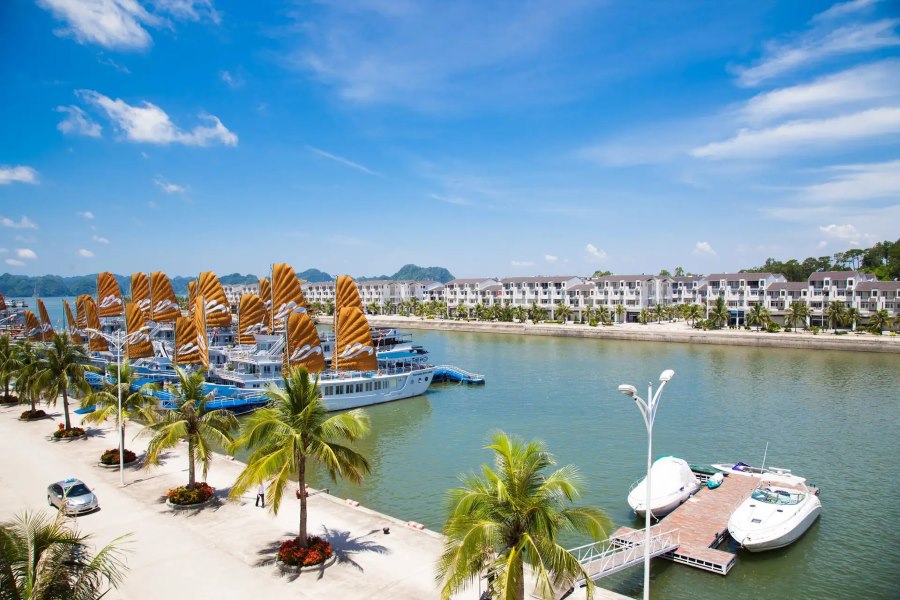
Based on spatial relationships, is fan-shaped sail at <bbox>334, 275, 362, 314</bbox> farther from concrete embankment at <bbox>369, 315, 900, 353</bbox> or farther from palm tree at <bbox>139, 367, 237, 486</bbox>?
concrete embankment at <bbox>369, 315, 900, 353</bbox>

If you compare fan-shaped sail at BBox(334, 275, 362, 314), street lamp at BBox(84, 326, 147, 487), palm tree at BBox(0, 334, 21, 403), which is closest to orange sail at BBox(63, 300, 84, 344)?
street lamp at BBox(84, 326, 147, 487)

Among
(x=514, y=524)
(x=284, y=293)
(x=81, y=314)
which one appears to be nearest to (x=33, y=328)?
(x=81, y=314)

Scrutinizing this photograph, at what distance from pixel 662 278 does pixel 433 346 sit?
54723 millimetres

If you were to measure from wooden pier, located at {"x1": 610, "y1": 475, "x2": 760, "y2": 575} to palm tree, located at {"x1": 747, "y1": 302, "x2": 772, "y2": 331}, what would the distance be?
6848 cm

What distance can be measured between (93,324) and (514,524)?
58.1 m

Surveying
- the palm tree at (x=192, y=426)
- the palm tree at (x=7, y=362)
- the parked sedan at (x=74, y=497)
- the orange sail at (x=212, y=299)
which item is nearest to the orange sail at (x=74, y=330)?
the orange sail at (x=212, y=299)

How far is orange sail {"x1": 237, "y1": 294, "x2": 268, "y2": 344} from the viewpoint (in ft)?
166

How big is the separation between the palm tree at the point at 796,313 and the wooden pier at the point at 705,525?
6856cm

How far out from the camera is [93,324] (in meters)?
55.2

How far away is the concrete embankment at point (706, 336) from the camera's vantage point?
222 feet

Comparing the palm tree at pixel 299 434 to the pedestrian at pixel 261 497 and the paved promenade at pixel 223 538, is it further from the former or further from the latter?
the pedestrian at pixel 261 497

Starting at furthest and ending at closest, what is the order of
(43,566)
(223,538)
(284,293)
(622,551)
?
(284,293)
(622,551)
(223,538)
(43,566)

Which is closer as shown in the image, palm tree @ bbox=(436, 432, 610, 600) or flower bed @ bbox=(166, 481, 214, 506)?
palm tree @ bbox=(436, 432, 610, 600)

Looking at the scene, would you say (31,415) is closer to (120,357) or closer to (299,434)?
(120,357)
